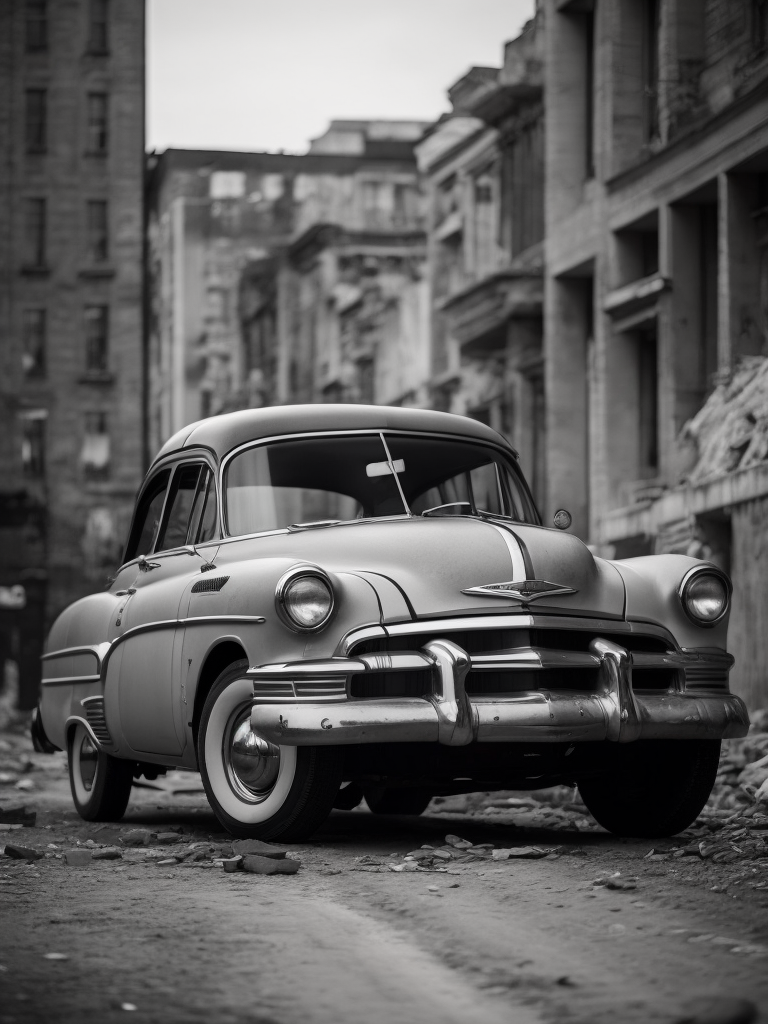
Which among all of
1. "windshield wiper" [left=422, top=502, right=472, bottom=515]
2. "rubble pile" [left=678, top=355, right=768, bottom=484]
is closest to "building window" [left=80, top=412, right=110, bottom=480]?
"rubble pile" [left=678, top=355, right=768, bottom=484]

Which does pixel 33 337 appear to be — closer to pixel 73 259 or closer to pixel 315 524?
pixel 73 259

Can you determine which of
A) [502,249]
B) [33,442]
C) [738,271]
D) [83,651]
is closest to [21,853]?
[83,651]

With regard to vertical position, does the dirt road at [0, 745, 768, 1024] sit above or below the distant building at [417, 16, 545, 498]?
below

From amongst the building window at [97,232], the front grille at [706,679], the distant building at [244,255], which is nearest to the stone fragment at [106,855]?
the front grille at [706,679]

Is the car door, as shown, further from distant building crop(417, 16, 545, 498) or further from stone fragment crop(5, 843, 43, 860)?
distant building crop(417, 16, 545, 498)

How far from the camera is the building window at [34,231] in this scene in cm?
5331

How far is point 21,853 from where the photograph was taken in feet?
24.3

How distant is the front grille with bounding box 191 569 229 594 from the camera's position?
25.6 ft

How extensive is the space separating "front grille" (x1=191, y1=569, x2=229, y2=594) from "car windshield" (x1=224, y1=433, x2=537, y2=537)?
375 millimetres

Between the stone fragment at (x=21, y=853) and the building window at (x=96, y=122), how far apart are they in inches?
1919

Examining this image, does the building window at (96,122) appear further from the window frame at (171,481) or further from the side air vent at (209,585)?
the side air vent at (209,585)

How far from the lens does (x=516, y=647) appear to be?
7.20 meters

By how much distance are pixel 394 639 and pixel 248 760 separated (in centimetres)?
88

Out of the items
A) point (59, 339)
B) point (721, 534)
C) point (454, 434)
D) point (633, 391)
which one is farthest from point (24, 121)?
point (454, 434)
